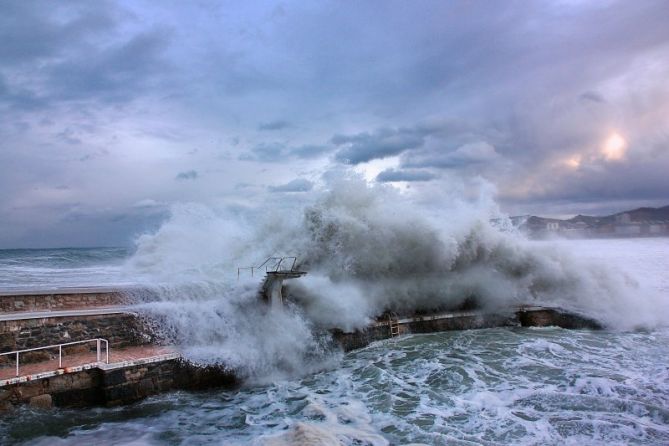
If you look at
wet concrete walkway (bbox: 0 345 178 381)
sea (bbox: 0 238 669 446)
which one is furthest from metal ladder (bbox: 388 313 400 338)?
wet concrete walkway (bbox: 0 345 178 381)

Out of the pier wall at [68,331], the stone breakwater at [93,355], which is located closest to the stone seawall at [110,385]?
the stone breakwater at [93,355]

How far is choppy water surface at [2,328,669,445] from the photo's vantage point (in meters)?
7.11

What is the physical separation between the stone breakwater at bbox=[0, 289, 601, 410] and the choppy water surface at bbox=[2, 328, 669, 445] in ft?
0.98

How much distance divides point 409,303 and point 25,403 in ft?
36.2

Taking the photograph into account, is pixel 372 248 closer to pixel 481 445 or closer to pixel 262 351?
pixel 262 351

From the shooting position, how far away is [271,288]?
39.5 ft

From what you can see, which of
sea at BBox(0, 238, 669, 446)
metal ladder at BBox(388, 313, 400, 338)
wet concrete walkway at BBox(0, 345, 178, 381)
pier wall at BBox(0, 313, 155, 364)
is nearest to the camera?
sea at BBox(0, 238, 669, 446)

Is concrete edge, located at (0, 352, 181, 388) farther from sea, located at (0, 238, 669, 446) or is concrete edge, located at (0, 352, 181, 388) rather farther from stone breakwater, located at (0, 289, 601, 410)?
sea, located at (0, 238, 669, 446)

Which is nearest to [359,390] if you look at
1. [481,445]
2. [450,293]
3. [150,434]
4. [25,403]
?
[481,445]

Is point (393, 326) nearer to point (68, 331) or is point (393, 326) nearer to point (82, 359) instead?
point (82, 359)

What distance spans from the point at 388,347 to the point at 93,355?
7569 mm

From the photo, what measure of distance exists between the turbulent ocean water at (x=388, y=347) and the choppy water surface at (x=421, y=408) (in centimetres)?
4

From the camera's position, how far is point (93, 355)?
9.69 metres

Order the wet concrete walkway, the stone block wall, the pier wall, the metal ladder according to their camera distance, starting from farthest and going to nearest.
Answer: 1. the metal ladder
2. the stone block wall
3. the pier wall
4. the wet concrete walkway
